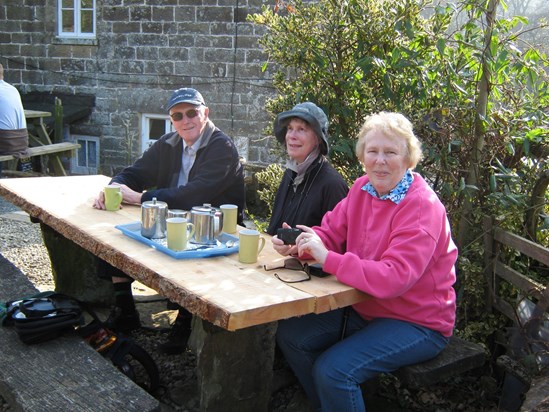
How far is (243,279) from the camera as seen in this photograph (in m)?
2.39

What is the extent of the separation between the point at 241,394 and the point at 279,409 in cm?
44

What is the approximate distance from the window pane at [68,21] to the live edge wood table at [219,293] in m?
7.85

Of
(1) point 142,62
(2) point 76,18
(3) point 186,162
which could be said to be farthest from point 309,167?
(2) point 76,18

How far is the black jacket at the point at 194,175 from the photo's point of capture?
11.8 feet

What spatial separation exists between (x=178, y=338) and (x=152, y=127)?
7.28 meters

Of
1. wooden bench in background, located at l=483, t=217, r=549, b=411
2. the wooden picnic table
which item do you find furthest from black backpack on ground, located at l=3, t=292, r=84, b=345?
the wooden picnic table

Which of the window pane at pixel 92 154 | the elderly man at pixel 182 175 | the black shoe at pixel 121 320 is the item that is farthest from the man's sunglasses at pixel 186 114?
the window pane at pixel 92 154

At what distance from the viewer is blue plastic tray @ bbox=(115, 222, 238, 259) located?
8.63 ft

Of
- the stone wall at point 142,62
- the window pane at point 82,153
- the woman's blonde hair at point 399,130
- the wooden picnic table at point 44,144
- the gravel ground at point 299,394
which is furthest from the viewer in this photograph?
the window pane at point 82,153

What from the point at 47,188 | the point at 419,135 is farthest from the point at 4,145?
the point at 419,135

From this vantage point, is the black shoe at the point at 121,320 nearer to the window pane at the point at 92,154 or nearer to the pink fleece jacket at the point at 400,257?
the pink fleece jacket at the point at 400,257

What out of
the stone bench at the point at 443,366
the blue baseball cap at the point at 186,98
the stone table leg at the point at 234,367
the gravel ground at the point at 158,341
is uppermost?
the blue baseball cap at the point at 186,98

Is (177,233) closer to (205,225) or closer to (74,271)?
(205,225)

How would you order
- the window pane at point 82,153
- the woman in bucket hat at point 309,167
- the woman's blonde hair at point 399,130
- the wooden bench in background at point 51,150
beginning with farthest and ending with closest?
the window pane at point 82,153 → the wooden bench in background at point 51,150 → the woman in bucket hat at point 309,167 → the woman's blonde hair at point 399,130
